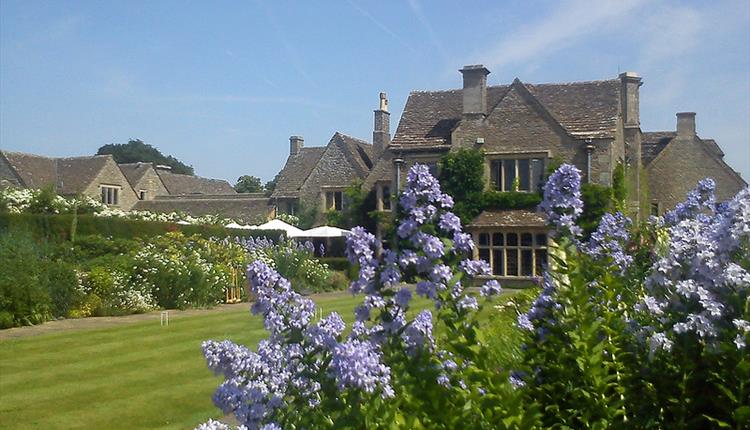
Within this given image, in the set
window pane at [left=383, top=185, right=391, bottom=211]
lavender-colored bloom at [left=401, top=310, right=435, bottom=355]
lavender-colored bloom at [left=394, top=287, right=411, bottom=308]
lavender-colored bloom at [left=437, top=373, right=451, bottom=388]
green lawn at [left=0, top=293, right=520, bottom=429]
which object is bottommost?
green lawn at [left=0, top=293, right=520, bottom=429]

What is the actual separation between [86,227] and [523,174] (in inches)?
708

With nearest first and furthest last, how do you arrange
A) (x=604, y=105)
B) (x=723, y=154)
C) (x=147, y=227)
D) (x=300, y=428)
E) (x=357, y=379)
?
1. (x=357, y=379)
2. (x=300, y=428)
3. (x=147, y=227)
4. (x=604, y=105)
5. (x=723, y=154)

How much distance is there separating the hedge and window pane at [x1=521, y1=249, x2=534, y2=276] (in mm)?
12504

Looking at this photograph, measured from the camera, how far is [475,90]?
33.5m

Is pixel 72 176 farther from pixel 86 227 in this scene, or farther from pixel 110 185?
pixel 86 227

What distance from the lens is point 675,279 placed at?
382 centimetres

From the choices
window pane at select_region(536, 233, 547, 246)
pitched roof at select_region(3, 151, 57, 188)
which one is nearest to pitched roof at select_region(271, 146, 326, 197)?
pitched roof at select_region(3, 151, 57, 188)

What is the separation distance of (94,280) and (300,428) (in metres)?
16.6

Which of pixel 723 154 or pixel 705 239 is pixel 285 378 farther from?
pixel 723 154

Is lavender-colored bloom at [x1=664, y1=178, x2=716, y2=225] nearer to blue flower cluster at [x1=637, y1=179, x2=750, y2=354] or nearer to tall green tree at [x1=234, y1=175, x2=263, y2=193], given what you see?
blue flower cluster at [x1=637, y1=179, x2=750, y2=354]

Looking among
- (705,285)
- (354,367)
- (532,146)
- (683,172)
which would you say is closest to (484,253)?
(532,146)

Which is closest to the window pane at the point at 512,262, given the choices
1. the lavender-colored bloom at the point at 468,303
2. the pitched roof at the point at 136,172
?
the lavender-colored bloom at the point at 468,303

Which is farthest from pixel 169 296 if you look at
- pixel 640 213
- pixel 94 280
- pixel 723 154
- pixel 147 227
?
pixel 723 154

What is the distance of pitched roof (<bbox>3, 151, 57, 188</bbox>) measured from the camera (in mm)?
46781
